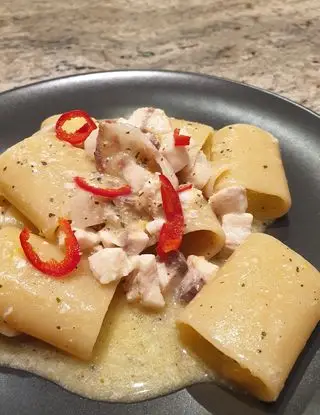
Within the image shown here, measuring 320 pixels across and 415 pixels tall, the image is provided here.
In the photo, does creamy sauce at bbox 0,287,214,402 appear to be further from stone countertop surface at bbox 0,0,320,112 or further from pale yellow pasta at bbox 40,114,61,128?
stone countertop surface at bbox 0,0,320,112

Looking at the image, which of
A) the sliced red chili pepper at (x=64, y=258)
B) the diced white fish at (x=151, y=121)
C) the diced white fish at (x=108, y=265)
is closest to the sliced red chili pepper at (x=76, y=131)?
the diced white fish at (x=151, y=121)

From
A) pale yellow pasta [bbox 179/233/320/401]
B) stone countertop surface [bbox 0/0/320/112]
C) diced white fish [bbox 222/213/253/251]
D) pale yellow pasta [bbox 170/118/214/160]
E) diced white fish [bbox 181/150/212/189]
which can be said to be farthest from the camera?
stone countertop surface [bbox 0/0/320/112]

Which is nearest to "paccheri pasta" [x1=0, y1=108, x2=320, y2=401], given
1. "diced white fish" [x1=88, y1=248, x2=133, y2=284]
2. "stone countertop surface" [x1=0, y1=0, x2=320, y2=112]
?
"diced white fish" [x1=88, y1=248, x2=133, y2=284]

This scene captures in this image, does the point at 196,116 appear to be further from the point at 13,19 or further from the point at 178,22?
the point at 13,19

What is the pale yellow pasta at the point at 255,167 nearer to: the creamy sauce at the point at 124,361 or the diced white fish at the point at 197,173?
the diced white fish at the point at 197,173

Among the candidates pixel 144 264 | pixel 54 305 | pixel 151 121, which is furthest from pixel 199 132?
pixel 54 305

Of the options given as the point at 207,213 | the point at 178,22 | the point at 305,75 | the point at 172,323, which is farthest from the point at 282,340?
the point at 178,22
